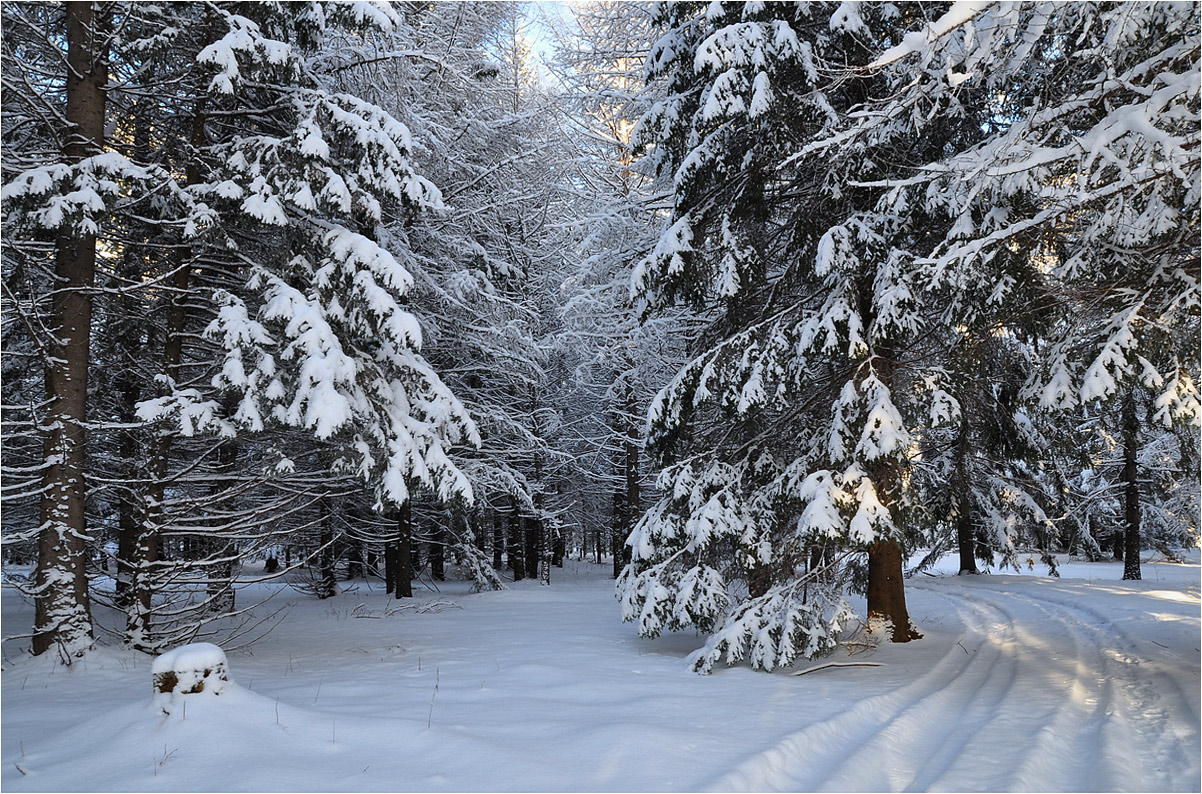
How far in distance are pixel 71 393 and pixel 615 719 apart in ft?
21.0

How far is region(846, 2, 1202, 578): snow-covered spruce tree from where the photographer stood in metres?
4.70

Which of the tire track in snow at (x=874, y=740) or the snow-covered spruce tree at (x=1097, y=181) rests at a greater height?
the snow-covered spruce tree at (x=1097, y=181)

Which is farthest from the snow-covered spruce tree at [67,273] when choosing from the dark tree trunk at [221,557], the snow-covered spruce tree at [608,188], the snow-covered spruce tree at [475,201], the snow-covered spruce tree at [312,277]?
the snow-covered spruce tree at [608,188]

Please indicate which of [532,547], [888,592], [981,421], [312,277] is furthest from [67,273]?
[532,547]

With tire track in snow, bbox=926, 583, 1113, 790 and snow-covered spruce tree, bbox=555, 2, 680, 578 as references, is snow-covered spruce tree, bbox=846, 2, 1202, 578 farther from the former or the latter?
snow-covered spruce tree, bbox=555, 2, 680, 578

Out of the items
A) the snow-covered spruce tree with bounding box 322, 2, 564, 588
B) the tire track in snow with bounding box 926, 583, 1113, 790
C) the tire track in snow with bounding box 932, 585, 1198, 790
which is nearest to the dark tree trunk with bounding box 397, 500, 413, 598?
the snow-covered spruce tree with bounding box 322, 2, 564, 588

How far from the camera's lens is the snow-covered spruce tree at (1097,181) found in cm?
470

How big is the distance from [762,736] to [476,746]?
77.4 inches

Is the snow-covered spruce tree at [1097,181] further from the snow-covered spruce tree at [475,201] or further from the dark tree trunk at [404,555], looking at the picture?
the dark tree trunk at [404,555]

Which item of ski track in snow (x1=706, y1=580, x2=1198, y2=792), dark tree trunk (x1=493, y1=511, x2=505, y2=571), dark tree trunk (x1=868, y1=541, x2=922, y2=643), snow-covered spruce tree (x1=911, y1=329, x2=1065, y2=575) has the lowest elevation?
dark tree trunk (x1=493, y1=511, x2=505, y2=571)

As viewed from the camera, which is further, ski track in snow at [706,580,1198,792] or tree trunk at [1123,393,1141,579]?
tree trunk at [1123,393,1141,579]

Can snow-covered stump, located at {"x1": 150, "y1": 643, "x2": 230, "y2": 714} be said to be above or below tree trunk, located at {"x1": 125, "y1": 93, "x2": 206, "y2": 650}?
below

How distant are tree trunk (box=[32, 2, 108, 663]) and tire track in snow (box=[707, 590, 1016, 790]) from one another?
675 centimetres

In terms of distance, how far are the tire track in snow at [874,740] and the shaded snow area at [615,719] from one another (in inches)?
0.8
